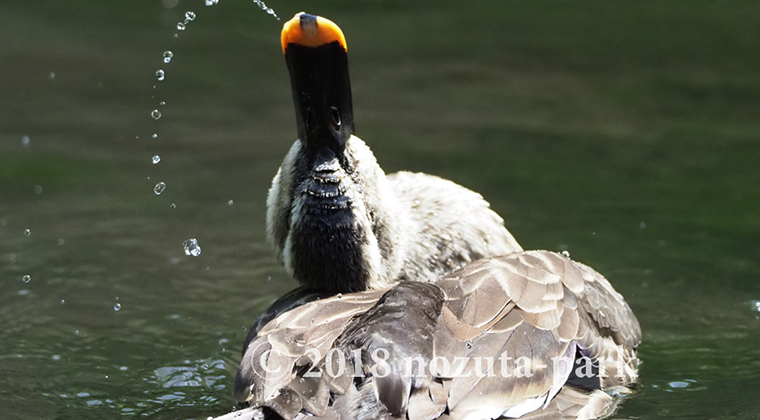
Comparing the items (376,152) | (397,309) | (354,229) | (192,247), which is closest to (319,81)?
(354,229)

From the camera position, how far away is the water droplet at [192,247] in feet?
25.5

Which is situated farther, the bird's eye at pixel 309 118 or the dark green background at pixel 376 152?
the dark green background at pixel 376 152

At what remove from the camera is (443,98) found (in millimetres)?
11078

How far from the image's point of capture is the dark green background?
20.9 feet

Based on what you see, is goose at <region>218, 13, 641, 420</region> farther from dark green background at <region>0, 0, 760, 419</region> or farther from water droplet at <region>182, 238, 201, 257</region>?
water droplet at <region>182, 238, 201, 257</region>

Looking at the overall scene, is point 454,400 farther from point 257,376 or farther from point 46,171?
point 46,171

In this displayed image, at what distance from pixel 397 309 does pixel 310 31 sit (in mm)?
1498

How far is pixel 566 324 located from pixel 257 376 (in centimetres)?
145

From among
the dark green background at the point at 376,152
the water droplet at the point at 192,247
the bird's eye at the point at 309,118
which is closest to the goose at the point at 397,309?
the bird's eye at the point at 309,118

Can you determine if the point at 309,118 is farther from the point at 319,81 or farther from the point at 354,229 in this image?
the point at 354,229

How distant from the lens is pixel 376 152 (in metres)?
9.79

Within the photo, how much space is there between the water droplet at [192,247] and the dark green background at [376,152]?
0.08 m

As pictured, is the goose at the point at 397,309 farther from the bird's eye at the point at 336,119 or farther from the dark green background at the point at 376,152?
the dark green background at the point at 376,152

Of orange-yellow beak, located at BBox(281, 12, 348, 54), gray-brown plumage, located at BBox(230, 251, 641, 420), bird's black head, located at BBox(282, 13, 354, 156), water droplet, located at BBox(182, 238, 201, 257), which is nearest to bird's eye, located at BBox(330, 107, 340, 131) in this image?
bird's black head, located at BBox(282, 13, 354, 156)
